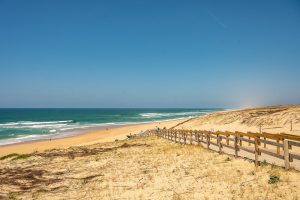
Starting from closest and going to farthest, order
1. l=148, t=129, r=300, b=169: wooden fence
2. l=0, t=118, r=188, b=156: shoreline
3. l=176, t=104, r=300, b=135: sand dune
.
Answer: l=148, t=129, r=300, b=169: wooden fence → l=176, t=104, r=300, b=135: sand dune → l=0, t=118, r=188, b=156: shoreline

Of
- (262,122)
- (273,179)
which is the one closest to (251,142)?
(273,179)

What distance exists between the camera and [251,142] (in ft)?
45.2

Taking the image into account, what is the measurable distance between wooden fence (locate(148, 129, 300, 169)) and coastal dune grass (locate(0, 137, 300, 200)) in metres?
0.50

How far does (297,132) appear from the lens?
25891 millimetres

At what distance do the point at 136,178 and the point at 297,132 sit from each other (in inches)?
662

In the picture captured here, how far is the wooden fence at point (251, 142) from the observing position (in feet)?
37.0

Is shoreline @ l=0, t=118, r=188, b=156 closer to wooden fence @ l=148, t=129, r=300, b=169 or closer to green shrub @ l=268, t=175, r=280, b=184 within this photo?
wooden fence @ l=148, t=129, r=300, b=169

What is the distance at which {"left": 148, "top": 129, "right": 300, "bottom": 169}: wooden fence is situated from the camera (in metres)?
11.3

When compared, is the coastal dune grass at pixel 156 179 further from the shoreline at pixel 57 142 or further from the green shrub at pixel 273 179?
the shoreline at pixel 57 142

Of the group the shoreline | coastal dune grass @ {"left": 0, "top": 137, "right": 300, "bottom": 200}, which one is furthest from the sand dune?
coastal dune grass @ {"left": 0, "top": 137, "right": 300, "bottom": 200}

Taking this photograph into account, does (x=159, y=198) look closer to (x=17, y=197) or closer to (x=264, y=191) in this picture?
(x=264, y=191)

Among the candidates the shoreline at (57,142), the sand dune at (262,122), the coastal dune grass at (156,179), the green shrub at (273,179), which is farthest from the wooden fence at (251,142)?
the shoreline at (57,142)

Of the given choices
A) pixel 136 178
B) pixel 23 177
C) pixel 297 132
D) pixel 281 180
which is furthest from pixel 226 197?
pixel 297 132

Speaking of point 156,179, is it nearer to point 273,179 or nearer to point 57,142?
point 273,179
